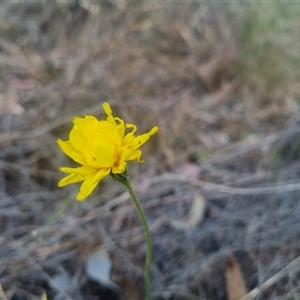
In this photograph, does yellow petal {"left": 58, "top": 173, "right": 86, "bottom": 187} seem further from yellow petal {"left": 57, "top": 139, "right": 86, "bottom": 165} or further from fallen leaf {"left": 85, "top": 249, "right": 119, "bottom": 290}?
fallen leaf {"left": 85, "top": 249, "right": 119, "bottom": 290}

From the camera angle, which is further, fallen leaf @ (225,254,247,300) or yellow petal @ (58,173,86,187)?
fallen leaf @ (225,254,247,300)

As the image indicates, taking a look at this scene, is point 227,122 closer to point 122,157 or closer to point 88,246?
point 88,246

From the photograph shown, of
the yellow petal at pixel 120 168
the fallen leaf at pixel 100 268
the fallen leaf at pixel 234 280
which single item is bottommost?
the fallen leaf at pixel 234 280

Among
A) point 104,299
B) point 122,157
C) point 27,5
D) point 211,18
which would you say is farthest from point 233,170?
point 27,5

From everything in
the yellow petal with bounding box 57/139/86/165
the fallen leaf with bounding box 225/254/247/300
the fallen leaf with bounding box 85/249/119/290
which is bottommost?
the fallen leaf with bounding box 225/254/247/300

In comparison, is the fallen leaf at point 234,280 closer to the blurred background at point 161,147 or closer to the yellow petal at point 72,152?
the blurred background at point 161,147

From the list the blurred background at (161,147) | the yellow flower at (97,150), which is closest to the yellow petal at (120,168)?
the yellow flower at (97,150)

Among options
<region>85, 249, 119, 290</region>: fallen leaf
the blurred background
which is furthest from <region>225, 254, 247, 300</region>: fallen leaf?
<region>85, 249, 119, 290</region>: fallen leaf
